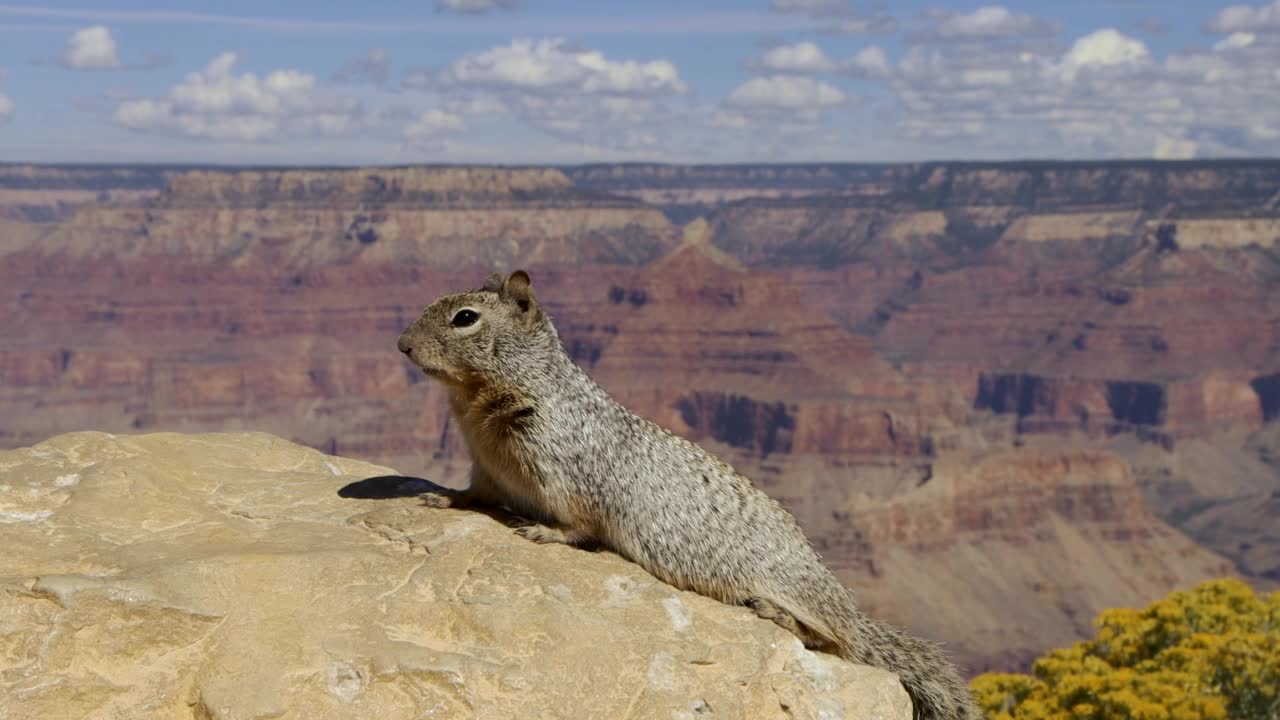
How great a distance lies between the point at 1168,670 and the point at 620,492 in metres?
13.5

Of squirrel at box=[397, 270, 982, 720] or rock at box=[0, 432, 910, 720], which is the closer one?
rock at box=[0, 432, 910, 720]

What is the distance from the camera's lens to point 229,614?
8.14 metres

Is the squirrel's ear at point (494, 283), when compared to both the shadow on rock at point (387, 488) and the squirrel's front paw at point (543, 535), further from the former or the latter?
the squirrel's front paw at point (543, 535)

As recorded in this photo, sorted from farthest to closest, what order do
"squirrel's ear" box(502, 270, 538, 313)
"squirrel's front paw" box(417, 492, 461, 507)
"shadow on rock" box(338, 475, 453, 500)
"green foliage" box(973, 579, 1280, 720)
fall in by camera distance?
1. "green foliage" box(973, 579, 1280, 720)
2. "shadow on rock" box(338, 475, 453, 500)
3. "squirrel's front paw" box(417, 492, 461, 507)
4. "squirrel's ear" box(502, 270, 538, 313)

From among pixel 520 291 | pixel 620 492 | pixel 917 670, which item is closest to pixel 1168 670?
pixel 917 670

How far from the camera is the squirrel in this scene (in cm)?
→ 959

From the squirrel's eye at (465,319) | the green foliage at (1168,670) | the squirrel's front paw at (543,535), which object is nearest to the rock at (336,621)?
the squirrel's front paw at (543,535)

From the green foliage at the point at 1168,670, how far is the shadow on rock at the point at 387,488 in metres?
10.2

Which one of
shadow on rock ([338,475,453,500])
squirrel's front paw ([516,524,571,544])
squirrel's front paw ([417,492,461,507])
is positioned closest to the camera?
squirrel's front paw ([516,524,571,544])

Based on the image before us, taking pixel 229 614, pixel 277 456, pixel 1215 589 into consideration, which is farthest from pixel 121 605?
pixel 1215 589

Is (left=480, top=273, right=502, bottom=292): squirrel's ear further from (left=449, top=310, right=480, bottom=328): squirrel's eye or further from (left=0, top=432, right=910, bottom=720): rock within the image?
(left=0, top=432, right=910, bottom=720): rock

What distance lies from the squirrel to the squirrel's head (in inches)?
0.4

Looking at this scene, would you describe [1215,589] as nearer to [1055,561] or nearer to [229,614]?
[229,614]

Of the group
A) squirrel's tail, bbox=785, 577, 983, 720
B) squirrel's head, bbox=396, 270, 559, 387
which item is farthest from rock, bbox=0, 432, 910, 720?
squirrel's head, bbox=396, 270, 559, 387
